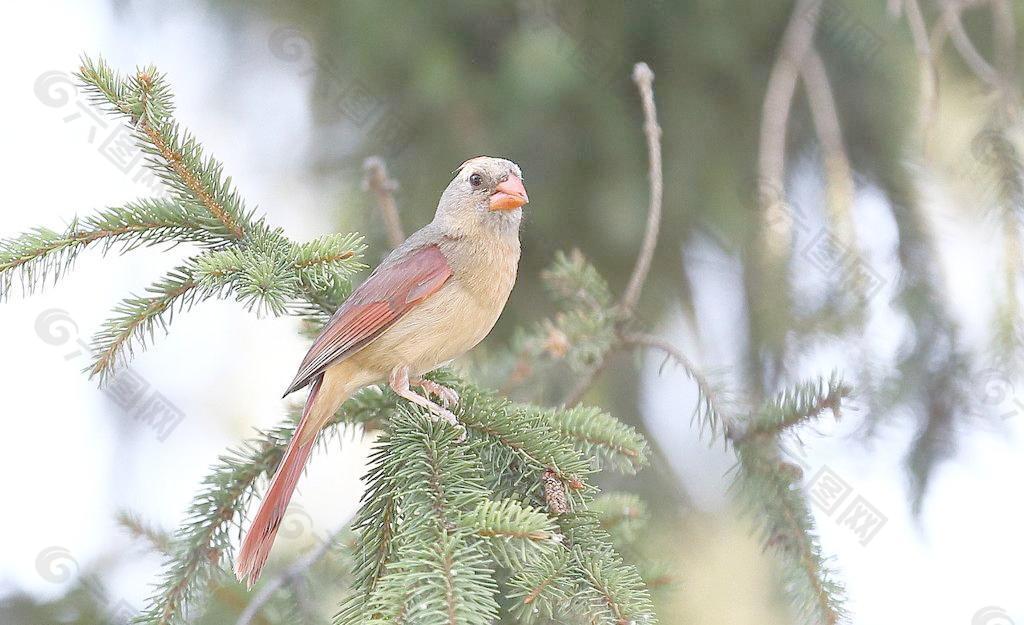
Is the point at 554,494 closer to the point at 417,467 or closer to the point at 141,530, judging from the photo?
the point at 417,467

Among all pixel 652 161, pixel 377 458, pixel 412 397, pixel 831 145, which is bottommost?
pixel 377 458

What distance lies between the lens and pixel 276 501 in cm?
220

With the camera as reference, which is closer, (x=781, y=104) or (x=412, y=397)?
(x=412, y=397)

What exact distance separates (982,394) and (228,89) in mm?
3215

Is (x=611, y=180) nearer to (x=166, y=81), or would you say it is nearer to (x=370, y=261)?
(x=370, y=261)

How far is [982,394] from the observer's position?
3176 millimetres

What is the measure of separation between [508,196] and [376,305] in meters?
0.58

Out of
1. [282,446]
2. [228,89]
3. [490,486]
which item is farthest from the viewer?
[228,89]

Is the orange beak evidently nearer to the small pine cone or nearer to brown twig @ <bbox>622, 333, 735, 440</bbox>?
brown twig @ <bbox>622, 333, 735, 440</bbox>

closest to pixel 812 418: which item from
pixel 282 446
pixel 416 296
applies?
pixel 416 296

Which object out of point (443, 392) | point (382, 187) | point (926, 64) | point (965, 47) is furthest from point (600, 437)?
point (965, 47)

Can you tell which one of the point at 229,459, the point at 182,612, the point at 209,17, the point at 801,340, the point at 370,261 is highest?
the point at 801,340

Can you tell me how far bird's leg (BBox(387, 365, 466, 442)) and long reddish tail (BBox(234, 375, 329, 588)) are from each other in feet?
0.80

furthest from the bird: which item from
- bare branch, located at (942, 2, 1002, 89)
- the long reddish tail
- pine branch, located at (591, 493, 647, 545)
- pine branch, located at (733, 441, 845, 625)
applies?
bare branch, located at (942, 2, 1002, 89)
